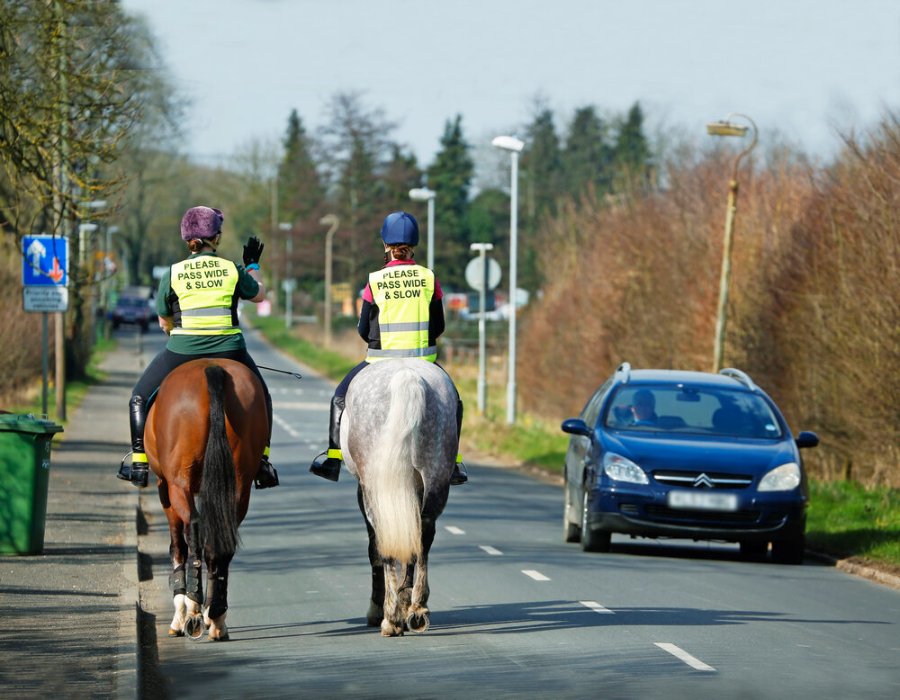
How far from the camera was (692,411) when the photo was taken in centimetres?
1653

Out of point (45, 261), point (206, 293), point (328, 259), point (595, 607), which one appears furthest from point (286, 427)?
point (328, 259)

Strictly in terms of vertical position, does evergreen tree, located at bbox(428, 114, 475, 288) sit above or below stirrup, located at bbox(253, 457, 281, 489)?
above

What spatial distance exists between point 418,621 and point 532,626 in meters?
1.04

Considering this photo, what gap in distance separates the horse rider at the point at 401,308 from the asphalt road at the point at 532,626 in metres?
1.22

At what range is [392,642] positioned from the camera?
32.1 ft

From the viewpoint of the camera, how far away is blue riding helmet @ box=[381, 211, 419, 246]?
10.2 metres

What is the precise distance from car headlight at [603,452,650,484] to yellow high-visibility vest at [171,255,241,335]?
5880 mm

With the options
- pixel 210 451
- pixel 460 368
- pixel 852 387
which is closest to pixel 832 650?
pixel 210 451

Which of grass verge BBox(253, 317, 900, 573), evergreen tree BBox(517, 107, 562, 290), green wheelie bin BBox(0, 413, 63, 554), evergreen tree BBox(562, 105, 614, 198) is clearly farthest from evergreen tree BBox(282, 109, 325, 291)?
green wheelie bin BBox(0, 413, 63, 554)

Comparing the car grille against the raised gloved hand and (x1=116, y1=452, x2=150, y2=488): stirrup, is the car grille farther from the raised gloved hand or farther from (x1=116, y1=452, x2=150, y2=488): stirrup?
(x1=116, y1=452, x2=150, y2=488): stirrup

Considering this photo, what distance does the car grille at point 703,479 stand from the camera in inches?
591

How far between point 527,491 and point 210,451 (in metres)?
15.3

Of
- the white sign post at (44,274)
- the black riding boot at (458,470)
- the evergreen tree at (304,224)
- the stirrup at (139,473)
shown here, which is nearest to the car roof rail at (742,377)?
the black riding boot at (458,470)

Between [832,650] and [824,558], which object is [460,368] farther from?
[832,650]
